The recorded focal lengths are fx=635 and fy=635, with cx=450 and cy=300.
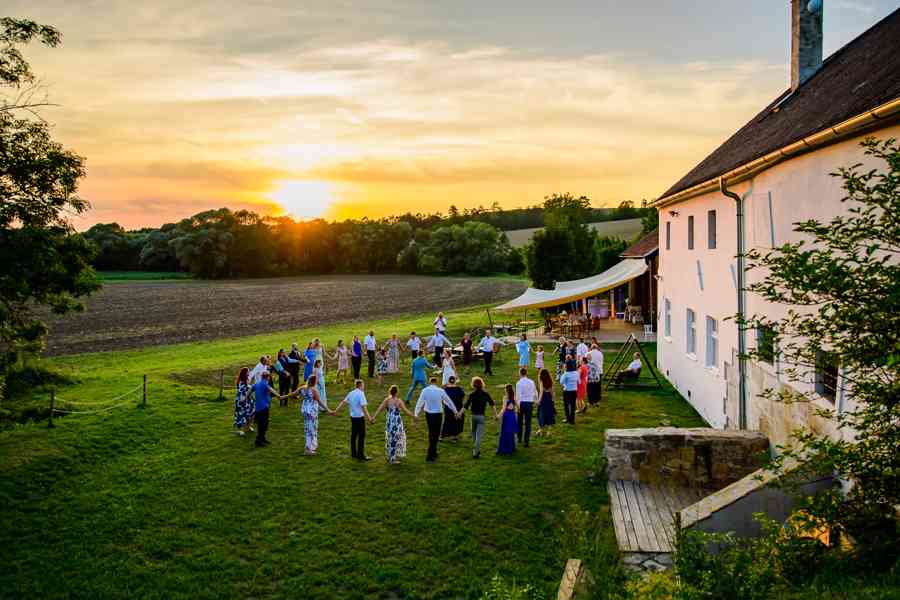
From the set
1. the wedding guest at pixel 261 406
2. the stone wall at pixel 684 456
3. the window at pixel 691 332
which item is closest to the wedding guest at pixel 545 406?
the stone wall at pixel 684 456

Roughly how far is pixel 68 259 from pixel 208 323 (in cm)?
2789

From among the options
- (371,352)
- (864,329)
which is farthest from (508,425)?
(371,352)

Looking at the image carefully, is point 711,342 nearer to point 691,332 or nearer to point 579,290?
point 691,332

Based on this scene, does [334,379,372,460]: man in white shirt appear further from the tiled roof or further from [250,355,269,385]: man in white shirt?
the tiled roof

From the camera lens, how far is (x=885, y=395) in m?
4.16

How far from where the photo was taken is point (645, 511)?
8961 mm

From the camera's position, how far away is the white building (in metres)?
7.64

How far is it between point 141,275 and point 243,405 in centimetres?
9287

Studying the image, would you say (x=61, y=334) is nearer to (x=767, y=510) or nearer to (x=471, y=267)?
(x=767, y=510)

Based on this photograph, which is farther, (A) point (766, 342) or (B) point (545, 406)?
(B) point (545, 406)

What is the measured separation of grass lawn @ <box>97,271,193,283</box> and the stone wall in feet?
299

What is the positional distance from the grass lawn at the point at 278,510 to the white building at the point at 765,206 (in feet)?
8.00

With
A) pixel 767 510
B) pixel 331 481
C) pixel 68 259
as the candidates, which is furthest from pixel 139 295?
pixel 767 510

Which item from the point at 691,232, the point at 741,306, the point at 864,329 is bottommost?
the point at 741,306
